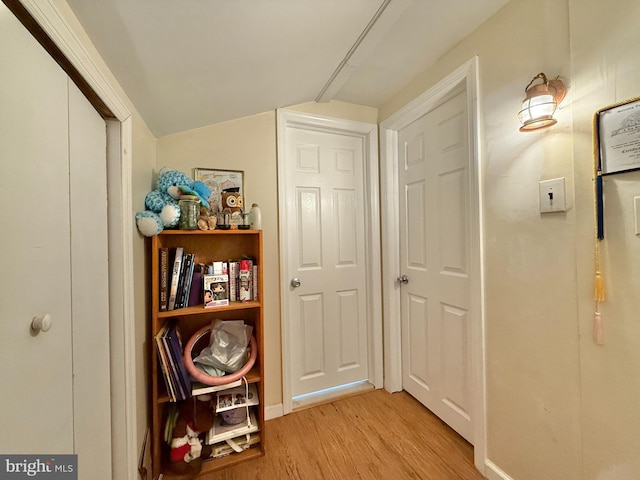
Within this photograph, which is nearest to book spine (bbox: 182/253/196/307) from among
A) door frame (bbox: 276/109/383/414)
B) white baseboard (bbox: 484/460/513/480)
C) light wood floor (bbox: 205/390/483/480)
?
light wood floor (bbox: 205/390/483/480)

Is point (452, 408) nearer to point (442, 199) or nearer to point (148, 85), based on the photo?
point (442, 199)

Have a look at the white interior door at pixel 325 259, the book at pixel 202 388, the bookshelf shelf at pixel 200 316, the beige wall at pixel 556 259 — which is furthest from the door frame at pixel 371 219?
the book at pixel 202 388

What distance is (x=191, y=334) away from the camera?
5.04 feet

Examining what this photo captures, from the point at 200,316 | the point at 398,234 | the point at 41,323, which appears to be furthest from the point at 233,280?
the point at 398,234

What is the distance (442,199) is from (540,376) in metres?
1.00

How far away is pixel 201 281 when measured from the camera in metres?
1.39

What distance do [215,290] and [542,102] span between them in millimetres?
1689

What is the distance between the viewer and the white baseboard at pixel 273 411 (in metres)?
1.69

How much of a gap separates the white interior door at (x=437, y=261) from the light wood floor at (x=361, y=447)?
17 centimetres

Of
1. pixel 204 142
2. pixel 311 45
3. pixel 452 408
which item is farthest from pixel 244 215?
pixel 452 408

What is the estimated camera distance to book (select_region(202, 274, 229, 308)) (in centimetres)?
137

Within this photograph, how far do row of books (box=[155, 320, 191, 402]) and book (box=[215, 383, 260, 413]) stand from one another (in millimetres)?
220

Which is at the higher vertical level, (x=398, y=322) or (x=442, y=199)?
(x=442, y=199)

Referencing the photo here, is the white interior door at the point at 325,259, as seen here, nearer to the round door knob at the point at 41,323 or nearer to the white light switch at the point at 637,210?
the round door knob at the point at 41,323
